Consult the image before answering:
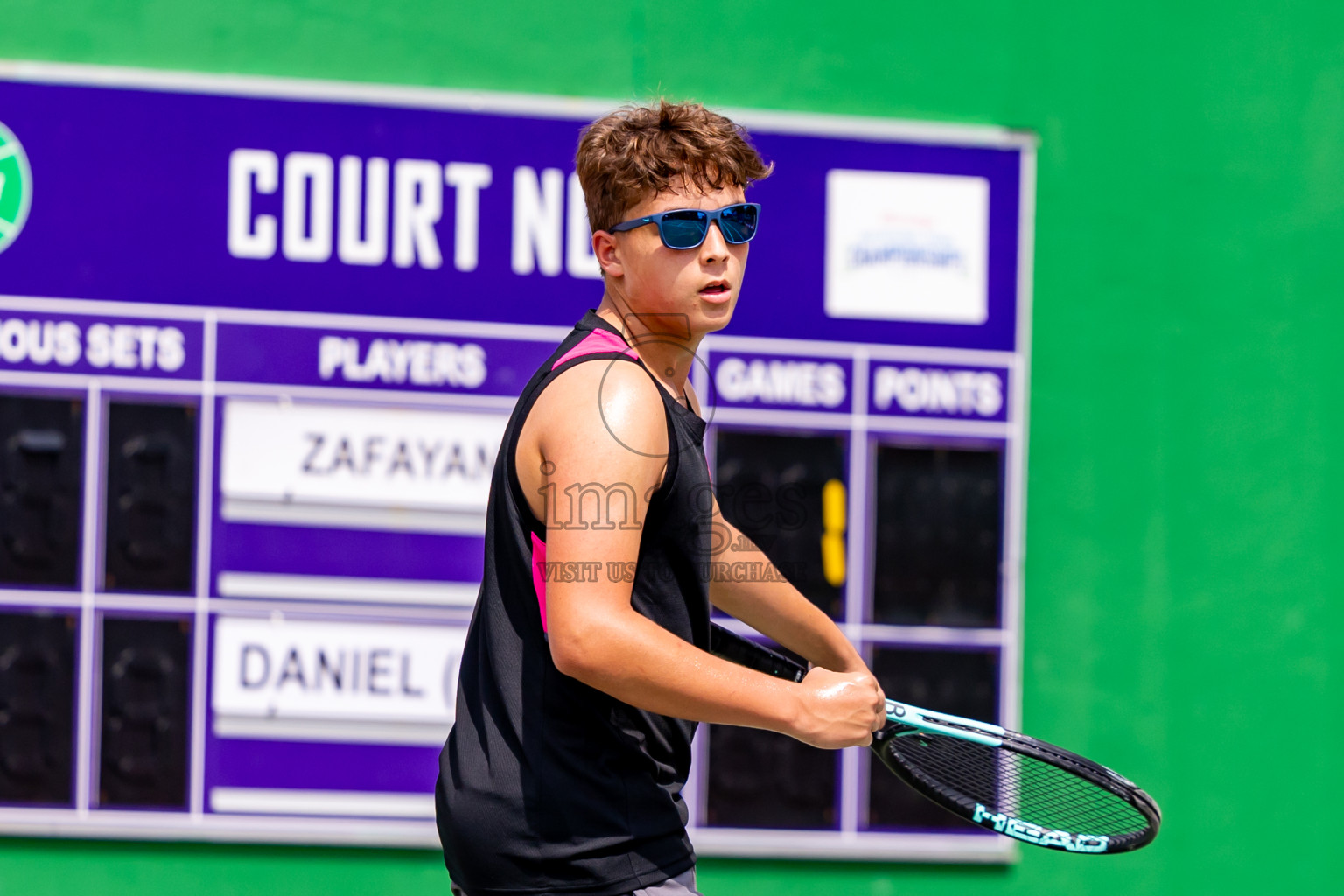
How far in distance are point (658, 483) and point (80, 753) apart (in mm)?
2783

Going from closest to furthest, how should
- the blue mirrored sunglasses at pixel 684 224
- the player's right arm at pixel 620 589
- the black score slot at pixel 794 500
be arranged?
1. the player's right arm at pixel 620 589
2. the blue mirrored sunglasses at pixel 684 224
3. the black score slot at pixel 794 500

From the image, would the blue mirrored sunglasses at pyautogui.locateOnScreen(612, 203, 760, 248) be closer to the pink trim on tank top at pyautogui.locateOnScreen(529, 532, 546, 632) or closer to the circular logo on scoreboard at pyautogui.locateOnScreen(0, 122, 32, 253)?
the pink trim on tank top at pyautogui.locateOnScreen(529, 532, 546, 632)

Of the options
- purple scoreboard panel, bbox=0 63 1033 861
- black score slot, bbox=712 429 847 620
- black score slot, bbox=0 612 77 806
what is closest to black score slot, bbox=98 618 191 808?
purple scoreboard panel, bbox=0 63 1033 861

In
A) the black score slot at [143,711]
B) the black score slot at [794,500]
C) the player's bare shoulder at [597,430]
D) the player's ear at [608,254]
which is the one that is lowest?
the black score slot at [143,711]

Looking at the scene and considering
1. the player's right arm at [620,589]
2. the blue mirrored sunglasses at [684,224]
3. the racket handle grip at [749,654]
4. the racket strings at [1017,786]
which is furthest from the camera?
the racket strings at [1017,786]

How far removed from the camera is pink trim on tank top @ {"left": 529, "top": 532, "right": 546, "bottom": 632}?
164 cm

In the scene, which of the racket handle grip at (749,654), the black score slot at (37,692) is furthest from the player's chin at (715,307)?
the black score slot at (37,692)

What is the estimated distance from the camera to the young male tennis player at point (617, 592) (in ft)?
5.02

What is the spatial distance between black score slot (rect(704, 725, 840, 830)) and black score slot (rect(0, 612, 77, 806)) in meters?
1.96

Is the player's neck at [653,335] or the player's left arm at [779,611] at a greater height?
the player's neck at [653,335]

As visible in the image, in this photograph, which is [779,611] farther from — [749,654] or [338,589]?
[338,589]

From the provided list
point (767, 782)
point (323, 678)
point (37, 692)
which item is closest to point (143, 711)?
point (37, 692)

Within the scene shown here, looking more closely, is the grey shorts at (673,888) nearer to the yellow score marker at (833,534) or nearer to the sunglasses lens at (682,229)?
the sunglasses lens at (682,229)

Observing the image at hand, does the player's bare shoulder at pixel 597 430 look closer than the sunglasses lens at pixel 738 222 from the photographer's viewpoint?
Yes
